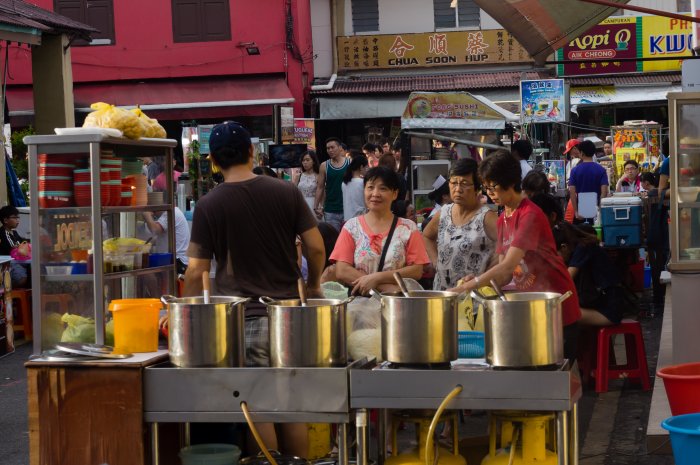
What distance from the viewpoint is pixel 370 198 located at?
7078 millimetres

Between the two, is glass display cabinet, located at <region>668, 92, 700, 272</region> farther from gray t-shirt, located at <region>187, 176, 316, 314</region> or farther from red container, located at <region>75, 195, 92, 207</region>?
red container, located at <region>75, 195, 92, 207</region>

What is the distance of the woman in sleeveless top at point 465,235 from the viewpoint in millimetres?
7262

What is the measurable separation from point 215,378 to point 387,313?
2.50 feet

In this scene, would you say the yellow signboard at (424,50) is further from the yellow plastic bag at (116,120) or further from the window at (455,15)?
the yellow plastic bag at (116,120)

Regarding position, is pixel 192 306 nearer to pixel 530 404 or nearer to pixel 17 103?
pixel 530 404

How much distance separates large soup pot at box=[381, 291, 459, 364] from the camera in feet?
14.5

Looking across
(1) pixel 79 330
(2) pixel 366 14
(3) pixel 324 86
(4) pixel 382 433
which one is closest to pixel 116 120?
(1) pixel 79 330

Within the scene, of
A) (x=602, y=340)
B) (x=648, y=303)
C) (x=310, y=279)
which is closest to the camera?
(x=310, y=279)

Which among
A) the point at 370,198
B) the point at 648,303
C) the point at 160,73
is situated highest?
the point at 160,73

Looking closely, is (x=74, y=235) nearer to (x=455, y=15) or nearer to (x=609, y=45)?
(x=609, y=45)

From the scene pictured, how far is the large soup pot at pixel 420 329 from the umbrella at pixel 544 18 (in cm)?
597

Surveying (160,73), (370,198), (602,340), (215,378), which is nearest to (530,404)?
(215,378)

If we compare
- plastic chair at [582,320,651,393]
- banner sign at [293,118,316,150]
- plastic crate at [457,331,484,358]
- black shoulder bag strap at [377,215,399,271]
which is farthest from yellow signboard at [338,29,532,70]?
plastic crate at [457,331,484,358]

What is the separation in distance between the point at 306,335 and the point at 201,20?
25639 millimetres
